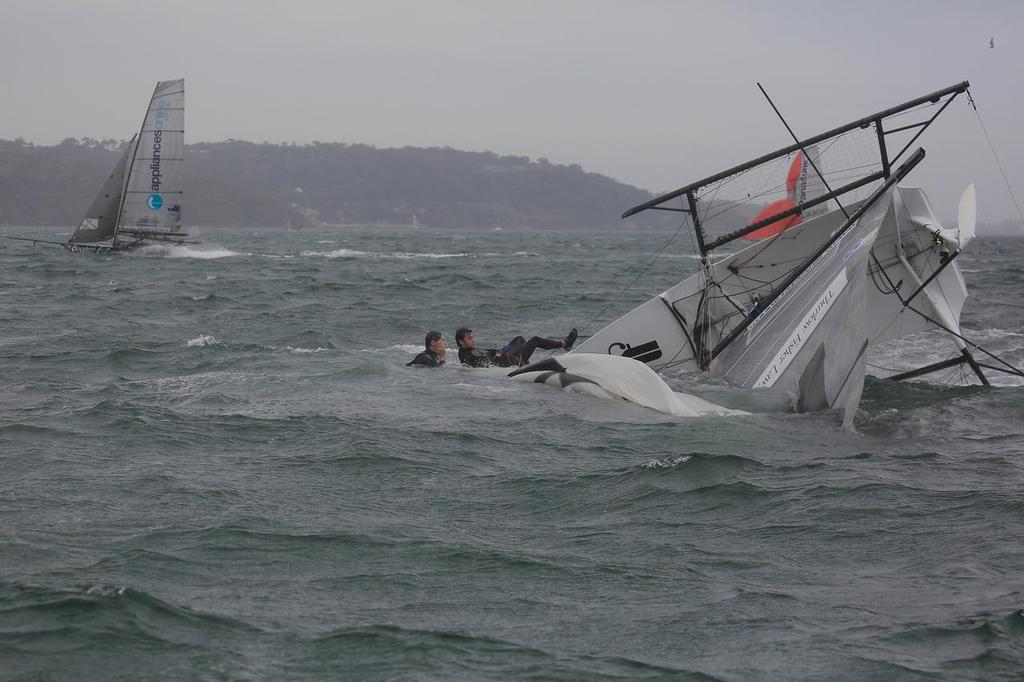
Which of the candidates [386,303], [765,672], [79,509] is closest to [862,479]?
[765,672]

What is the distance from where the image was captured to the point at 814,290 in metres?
12.9

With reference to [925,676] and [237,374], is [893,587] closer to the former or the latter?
[925,676]

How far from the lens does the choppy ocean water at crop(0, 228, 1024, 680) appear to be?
5.46m

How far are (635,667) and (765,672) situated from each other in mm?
564

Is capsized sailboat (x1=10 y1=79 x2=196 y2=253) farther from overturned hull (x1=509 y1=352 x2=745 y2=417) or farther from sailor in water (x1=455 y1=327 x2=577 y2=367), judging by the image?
overturned hull (x1=509 y1=352 x2=745 y2=417)

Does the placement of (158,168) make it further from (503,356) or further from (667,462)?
(667,462)

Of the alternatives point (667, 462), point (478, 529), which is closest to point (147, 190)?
point (667, 462)

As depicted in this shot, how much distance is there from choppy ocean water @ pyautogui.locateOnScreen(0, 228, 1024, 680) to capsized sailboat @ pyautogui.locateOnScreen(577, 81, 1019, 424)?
978mm

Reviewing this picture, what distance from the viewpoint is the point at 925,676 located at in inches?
202

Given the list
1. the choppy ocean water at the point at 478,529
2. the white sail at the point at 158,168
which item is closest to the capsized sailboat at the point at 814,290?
the choppy ocean water at the point at 478,529

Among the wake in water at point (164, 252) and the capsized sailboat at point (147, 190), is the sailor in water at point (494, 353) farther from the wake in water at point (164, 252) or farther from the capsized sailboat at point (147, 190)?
the wake in water at point (164, 252)

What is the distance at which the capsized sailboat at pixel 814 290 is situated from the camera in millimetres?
12148

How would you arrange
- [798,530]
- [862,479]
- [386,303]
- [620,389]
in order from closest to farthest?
[798,530] < [862,479] < [620,389] < [386,303]

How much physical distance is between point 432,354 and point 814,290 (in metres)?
4.59
